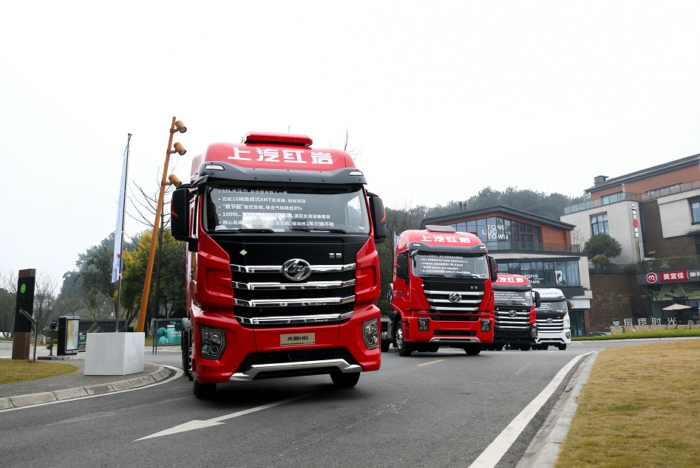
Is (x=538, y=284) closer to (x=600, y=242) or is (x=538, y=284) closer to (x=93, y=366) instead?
(x=600, y=242)

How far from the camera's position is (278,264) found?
7.15 metres

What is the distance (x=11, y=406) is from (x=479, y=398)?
636 centimetres

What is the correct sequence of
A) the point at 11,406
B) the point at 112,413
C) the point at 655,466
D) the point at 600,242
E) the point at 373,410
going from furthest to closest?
the point at 600,242 < the point at 11,406 < the point at 112,413 < the point at 373,410 < the point at 655,466

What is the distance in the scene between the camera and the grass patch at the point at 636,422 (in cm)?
418

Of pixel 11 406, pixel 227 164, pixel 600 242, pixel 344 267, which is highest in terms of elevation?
pixel 600 242

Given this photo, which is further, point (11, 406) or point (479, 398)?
point (11, 406)

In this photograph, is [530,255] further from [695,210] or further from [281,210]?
[281,210]

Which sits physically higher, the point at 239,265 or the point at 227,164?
the point at 227,164

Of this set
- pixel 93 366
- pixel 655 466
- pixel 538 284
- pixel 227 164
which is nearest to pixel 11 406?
pixel 93 366

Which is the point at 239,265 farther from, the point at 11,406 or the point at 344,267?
the point at 11,406

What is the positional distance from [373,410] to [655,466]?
339cm

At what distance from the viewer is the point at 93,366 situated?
37.9ft

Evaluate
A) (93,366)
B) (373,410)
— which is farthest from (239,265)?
(93,366)

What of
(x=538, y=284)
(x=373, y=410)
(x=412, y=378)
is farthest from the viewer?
(x=538, y=284)
